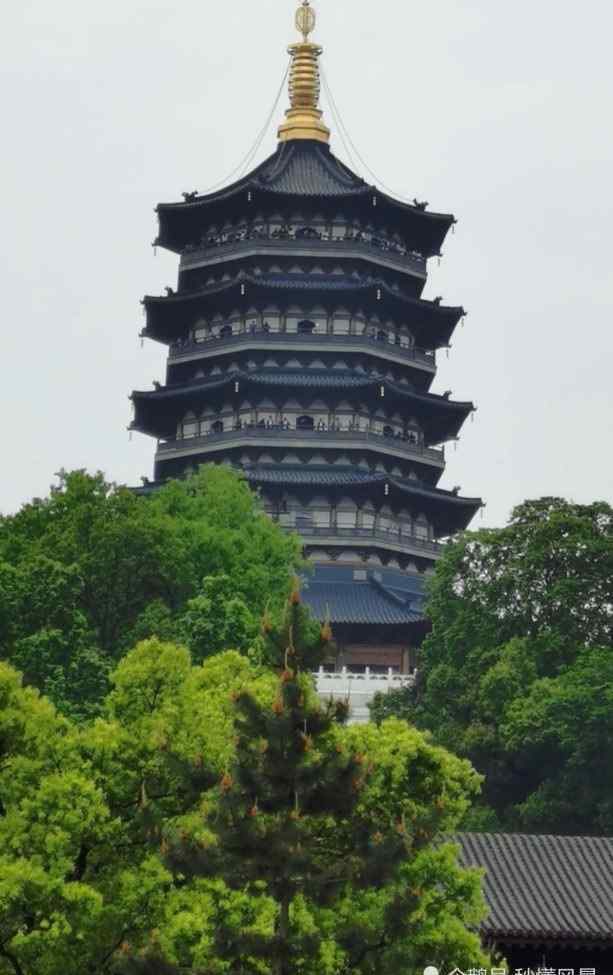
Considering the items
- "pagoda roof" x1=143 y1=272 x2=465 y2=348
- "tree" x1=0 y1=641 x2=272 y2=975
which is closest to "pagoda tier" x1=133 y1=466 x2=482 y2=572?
"pagoda roof" x1=143 y1=272 x2=465 y2=348

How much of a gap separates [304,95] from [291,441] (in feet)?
45.0

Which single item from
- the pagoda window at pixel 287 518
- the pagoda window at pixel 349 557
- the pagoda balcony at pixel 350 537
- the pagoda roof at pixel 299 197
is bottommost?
the pagoda window at pixel 349 557

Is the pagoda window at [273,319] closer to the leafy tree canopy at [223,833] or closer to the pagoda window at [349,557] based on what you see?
the pagoda window at [349,557]

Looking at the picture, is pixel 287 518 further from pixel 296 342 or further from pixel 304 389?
pixel 296 342

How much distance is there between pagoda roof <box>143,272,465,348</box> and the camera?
75750mm

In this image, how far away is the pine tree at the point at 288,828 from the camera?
105ft

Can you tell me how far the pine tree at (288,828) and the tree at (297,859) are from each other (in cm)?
1

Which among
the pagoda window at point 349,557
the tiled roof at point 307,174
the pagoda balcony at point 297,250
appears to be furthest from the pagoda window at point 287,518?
the tiled roof at point 307,174

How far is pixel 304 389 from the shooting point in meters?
74.7

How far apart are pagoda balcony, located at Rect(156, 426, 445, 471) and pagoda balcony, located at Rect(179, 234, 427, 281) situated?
5.97m

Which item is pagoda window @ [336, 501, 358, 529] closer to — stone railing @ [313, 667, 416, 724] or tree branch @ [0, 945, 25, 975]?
stone railing @ [313, 667, 416, 724]

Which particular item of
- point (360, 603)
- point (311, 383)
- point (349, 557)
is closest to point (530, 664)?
point (360, 603)

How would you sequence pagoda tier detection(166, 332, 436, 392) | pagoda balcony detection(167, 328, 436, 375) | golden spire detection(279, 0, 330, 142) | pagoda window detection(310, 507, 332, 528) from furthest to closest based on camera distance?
golden spire detection(279, 0, 330, 142)
pagoda tier detection(166, 332, 436, 392)
pagoda balcony detection(167, 328, 436, 375)
pagoda window detection(310, 507, 332, 528)

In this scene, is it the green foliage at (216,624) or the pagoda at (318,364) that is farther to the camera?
the pagoda at (318,364)
